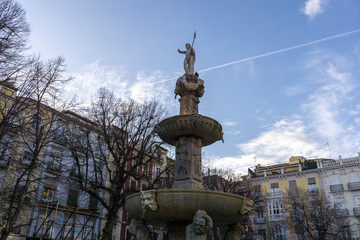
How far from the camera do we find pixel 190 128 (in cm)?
866

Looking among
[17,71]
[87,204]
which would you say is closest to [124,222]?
[87,204]

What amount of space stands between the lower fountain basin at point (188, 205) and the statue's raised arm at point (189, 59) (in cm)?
562

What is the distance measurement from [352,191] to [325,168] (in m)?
4.14

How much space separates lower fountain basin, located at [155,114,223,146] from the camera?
8477 millimetres

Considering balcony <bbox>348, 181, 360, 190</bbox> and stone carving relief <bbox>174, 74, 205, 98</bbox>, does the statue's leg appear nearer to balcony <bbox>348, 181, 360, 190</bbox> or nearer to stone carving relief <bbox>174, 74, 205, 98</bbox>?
stone carving relief <bbox>174, 74, 205, 98</bbox>

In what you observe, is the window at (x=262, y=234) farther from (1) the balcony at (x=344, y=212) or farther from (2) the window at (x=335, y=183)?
(2) the window at (x=335, y=183)

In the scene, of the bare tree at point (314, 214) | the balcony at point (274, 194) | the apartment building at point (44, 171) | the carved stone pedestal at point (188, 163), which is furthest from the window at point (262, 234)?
the carved stone pedestal at point (188, 163)

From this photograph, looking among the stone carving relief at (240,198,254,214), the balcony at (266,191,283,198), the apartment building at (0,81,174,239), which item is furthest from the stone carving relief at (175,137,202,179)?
the balcony at (266,191,283,198)

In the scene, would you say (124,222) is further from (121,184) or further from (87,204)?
(121,184)

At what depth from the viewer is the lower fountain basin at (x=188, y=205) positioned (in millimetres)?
6488

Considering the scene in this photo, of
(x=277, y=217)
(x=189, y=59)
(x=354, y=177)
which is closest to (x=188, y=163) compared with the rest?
(x=189, y=59)

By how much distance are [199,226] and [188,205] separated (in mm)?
529

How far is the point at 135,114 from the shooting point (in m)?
20.5

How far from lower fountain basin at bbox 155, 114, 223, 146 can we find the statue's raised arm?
2933mm
